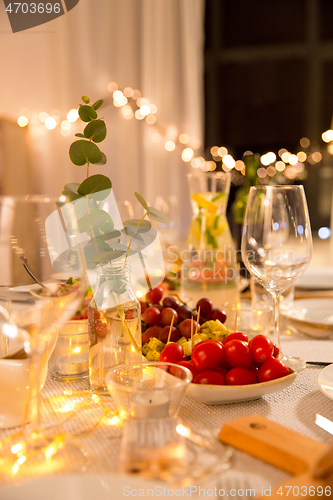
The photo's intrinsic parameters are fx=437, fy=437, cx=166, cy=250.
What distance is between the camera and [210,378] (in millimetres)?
538

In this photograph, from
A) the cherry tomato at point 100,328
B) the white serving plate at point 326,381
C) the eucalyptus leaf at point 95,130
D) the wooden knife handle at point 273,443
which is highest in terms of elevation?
the eucalyptus leaf at point 95,130

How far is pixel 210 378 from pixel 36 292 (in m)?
0.23

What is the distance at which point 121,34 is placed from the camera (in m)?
3.28

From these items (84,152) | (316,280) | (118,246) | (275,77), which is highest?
(275,77)

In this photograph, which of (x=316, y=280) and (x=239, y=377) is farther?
(x=316, y=280)

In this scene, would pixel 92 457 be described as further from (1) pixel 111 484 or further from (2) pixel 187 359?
(2) pixel 187 359

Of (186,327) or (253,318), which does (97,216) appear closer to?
(186,327)

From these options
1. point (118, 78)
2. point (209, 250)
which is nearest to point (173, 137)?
point (118, 78)

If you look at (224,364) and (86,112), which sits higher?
(86,112)

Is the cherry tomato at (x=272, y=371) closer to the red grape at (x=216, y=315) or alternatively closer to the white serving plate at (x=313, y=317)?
the red grape at (x=216, y=315)

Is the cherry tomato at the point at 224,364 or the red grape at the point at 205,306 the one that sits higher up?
the red grape at the point at 205,306

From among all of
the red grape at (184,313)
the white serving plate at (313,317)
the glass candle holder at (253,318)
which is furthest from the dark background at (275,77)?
the red grape at (184,313)

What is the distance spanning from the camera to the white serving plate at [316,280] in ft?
4.08

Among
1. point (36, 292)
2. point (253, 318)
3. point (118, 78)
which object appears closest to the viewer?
point (36, 292)
